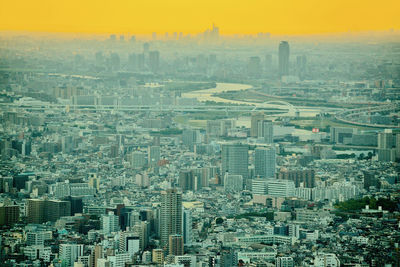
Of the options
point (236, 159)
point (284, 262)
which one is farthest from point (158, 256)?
point (236, 159)

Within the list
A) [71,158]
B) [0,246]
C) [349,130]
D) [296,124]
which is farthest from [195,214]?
[296,124]

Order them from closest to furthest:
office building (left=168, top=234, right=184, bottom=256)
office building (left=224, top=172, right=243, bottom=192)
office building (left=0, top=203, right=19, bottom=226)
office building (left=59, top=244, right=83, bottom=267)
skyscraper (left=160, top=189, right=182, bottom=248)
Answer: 1. office building (left=59, top=244, right=83, bottom=267)
2. office building (left=168, top=234, right=184, bottom=256)
3. skyscraper (left=160, top=189, right=182, bottom=248)
4. office building (left=0, top=203, right=19, bottom=226)
5. office building (left=224, top=172, right=243, bottom=192)

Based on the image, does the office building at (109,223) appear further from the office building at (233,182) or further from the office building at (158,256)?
the office building at (233,182)

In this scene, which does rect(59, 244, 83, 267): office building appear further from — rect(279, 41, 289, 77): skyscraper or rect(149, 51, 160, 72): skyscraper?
rect(149, 51, 160, 72): skyscraper

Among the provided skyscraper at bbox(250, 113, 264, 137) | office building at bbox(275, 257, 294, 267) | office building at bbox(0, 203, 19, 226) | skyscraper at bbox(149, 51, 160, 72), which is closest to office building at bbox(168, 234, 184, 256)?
office building at bbox(275, 257, 294, 267)

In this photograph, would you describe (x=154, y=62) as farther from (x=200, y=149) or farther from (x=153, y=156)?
(x=153, y=156)

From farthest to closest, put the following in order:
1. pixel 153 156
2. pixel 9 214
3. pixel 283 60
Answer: pixel 283 60 < pixel 153 156 < pixel 9 214

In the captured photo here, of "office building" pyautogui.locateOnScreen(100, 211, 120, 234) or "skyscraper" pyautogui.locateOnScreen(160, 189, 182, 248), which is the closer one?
"skyscraper" pyautogui.locateOnScreen(160, 189, 182, 248)

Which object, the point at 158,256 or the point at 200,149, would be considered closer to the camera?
the point at 158,256
